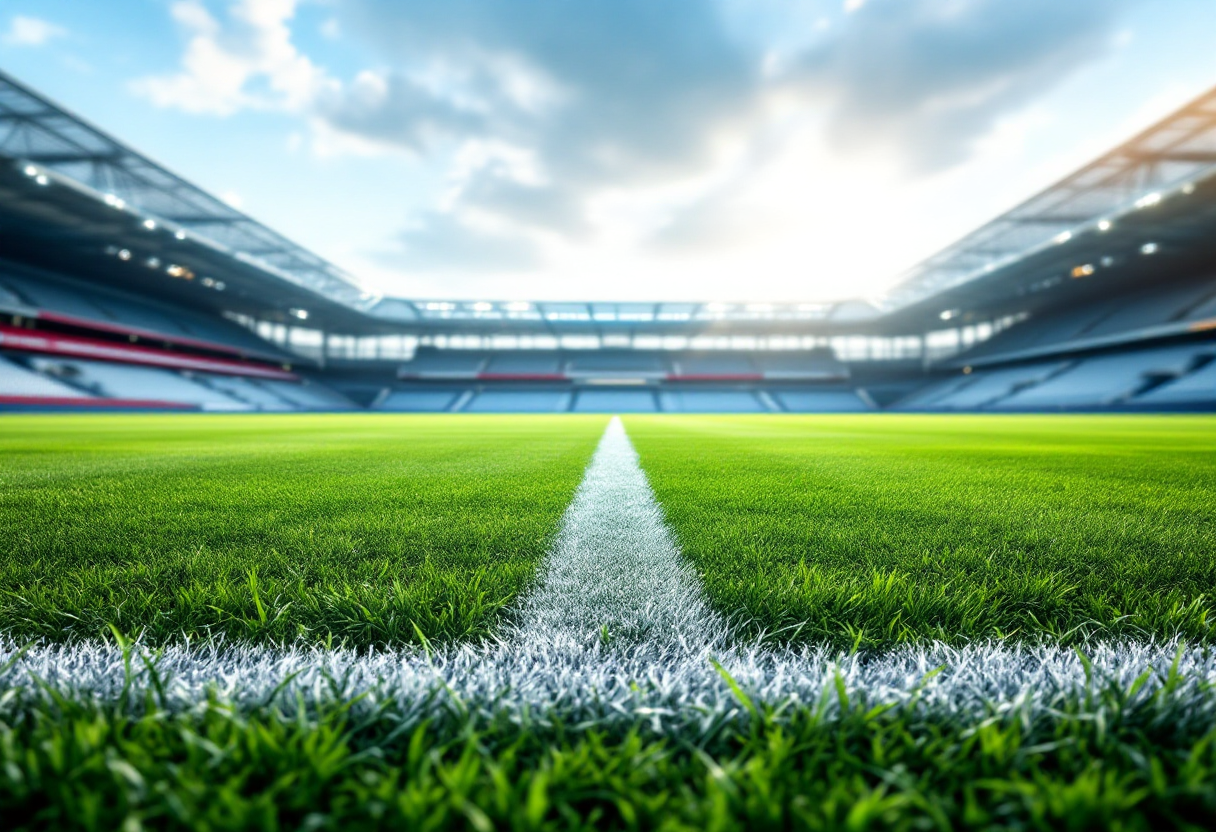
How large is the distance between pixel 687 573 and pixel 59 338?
30842mm

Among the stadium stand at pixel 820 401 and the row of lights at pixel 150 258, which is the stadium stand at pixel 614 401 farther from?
the row of lights at pixel 150 258

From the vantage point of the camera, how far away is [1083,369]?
2431 centimetres

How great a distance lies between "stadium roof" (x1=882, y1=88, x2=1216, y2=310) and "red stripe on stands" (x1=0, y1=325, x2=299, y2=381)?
126 ft

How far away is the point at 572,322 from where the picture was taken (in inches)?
1455

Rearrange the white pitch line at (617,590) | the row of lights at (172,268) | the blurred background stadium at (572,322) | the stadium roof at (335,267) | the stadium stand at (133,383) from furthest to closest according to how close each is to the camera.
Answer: the row of lights at (172,268)
the stadium stand at (133,383)
the blurred background stadium at (572,322)
the stadium roof at (335,267)
the white pitch line at (617,590)

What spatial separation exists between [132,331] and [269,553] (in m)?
32.3

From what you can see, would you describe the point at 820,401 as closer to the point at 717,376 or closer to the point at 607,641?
the point at 717,376

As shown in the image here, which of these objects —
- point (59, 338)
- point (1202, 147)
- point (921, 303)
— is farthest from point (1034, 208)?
point (59, 338)

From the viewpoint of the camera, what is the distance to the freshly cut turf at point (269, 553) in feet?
3.07

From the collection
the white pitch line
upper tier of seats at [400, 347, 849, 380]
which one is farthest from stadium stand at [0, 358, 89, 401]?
the white pitch line

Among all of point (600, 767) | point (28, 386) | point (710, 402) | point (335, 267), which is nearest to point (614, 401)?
point (710, 402)

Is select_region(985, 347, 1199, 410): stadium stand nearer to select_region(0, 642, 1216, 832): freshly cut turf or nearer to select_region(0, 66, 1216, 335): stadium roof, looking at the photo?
select_region(0, 66, 1216, 335): stadium roof

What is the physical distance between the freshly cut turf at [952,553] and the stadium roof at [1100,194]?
58.1 feet

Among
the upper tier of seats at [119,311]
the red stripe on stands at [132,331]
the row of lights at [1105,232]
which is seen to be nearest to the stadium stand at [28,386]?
the upper tier of seats at [119,311]
